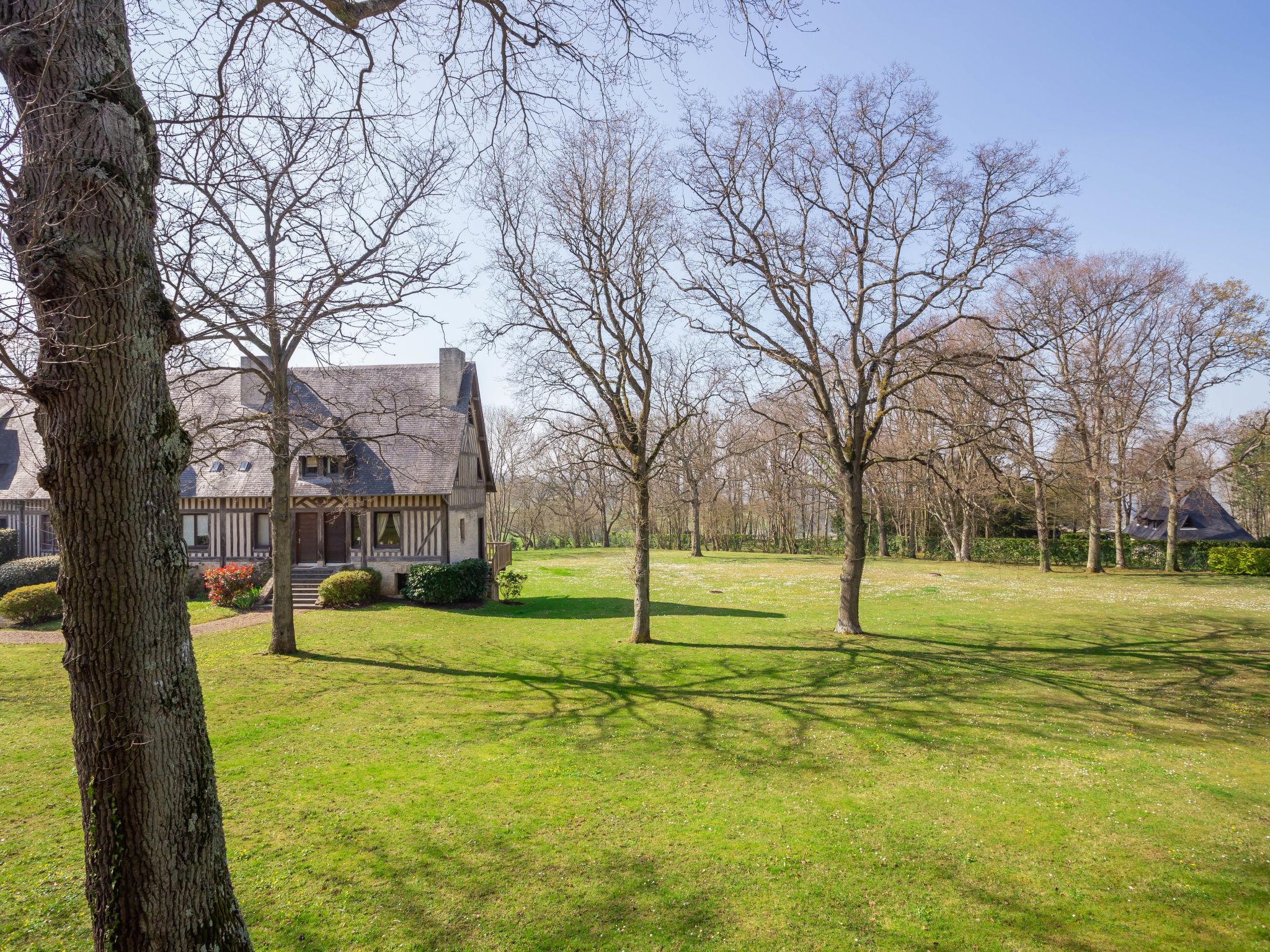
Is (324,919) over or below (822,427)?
below

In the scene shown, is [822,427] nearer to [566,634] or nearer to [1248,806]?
[566,634]

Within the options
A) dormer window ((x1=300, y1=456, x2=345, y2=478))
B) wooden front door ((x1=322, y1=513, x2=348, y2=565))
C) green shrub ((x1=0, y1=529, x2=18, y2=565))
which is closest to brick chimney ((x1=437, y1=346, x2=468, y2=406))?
dormer window ((x1=300, y1=456, x2=345, y2=478))

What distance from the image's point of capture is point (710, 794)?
7969mm

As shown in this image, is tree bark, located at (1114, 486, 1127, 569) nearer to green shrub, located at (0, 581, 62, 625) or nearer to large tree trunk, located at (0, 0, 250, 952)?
large tree trunk, located at (0, 0, 250, 952)

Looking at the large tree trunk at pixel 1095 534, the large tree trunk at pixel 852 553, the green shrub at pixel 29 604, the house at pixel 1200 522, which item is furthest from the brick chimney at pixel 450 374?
the house at pixel 1200 522

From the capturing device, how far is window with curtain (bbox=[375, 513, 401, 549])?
23.6m

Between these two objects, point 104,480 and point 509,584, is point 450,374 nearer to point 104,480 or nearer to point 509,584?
point 509,584

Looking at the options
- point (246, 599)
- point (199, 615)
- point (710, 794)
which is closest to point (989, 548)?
point (246, 599)

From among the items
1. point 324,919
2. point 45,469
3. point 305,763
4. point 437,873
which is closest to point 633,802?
point 437,873

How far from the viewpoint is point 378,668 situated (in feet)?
45.9

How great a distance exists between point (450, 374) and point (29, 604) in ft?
45.6

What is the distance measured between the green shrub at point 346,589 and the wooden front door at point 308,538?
2.29 metres

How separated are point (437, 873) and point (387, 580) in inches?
736

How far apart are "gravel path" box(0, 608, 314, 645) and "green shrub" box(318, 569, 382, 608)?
0.86 meters
